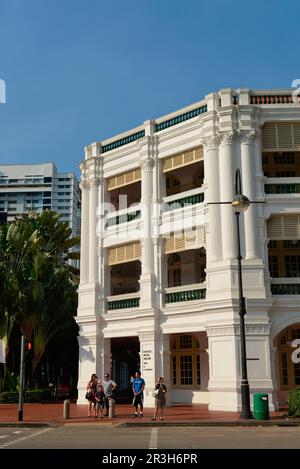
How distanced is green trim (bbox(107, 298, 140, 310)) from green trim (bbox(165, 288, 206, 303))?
73.2 inches

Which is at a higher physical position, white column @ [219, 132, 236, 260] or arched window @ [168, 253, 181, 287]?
white column @ [219, 132, 236, 260]

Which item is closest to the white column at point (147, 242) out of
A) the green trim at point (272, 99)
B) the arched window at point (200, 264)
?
the arched window at point (200, 264)

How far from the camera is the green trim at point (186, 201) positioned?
27.4 metres

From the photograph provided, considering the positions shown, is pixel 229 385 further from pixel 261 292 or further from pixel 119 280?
pixel 119 280

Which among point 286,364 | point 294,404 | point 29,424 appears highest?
point 286,364

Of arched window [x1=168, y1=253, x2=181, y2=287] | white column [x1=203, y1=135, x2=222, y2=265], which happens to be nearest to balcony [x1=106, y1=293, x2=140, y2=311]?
arched window [x1=168, y1=253, x2=181, y2=287]

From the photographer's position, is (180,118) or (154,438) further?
(180,118)

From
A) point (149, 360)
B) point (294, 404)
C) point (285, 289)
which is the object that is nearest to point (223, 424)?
point (294, 404)

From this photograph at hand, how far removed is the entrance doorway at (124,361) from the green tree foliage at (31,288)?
351cm

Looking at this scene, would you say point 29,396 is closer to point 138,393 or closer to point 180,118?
point 138,393

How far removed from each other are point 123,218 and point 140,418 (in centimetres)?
1195

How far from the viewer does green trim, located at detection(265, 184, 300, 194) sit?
26453 millimetres

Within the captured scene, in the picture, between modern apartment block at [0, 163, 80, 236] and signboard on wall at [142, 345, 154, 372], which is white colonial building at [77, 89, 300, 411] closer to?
signboard on wall at [142, 345, 154, 372]

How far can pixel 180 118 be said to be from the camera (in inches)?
1131
